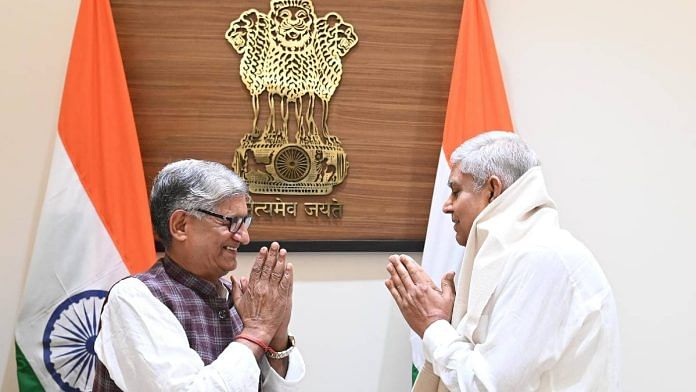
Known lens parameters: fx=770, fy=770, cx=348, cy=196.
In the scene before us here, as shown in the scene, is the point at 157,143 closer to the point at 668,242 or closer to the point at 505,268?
the point at 505,268

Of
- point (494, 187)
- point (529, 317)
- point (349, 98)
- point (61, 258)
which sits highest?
point (349, 98)

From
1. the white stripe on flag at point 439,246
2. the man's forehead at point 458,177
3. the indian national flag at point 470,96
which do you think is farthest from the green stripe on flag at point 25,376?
the man's forehead at point 458,177

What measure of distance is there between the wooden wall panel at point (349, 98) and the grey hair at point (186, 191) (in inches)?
41.3

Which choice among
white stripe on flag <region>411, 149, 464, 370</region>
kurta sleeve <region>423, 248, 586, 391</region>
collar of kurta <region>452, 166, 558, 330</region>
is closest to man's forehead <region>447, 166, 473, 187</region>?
collar of kurta <region>452, 166, 558, 330</region>

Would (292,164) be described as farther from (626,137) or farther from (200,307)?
(626,137)

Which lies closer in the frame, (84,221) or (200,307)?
(200,307)

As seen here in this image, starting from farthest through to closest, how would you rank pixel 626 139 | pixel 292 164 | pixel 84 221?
pixel 626 139, pixel 292 164, pixel 84 221

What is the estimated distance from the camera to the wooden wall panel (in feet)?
9.72

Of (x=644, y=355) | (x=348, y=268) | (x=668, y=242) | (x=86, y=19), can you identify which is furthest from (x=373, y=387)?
(x=86, y=19)

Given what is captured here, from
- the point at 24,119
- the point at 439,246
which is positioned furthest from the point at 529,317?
the point at 24,119

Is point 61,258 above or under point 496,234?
under

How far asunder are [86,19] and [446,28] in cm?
140

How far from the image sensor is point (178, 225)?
1.93 metres

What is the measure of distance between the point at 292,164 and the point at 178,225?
1135 mm
